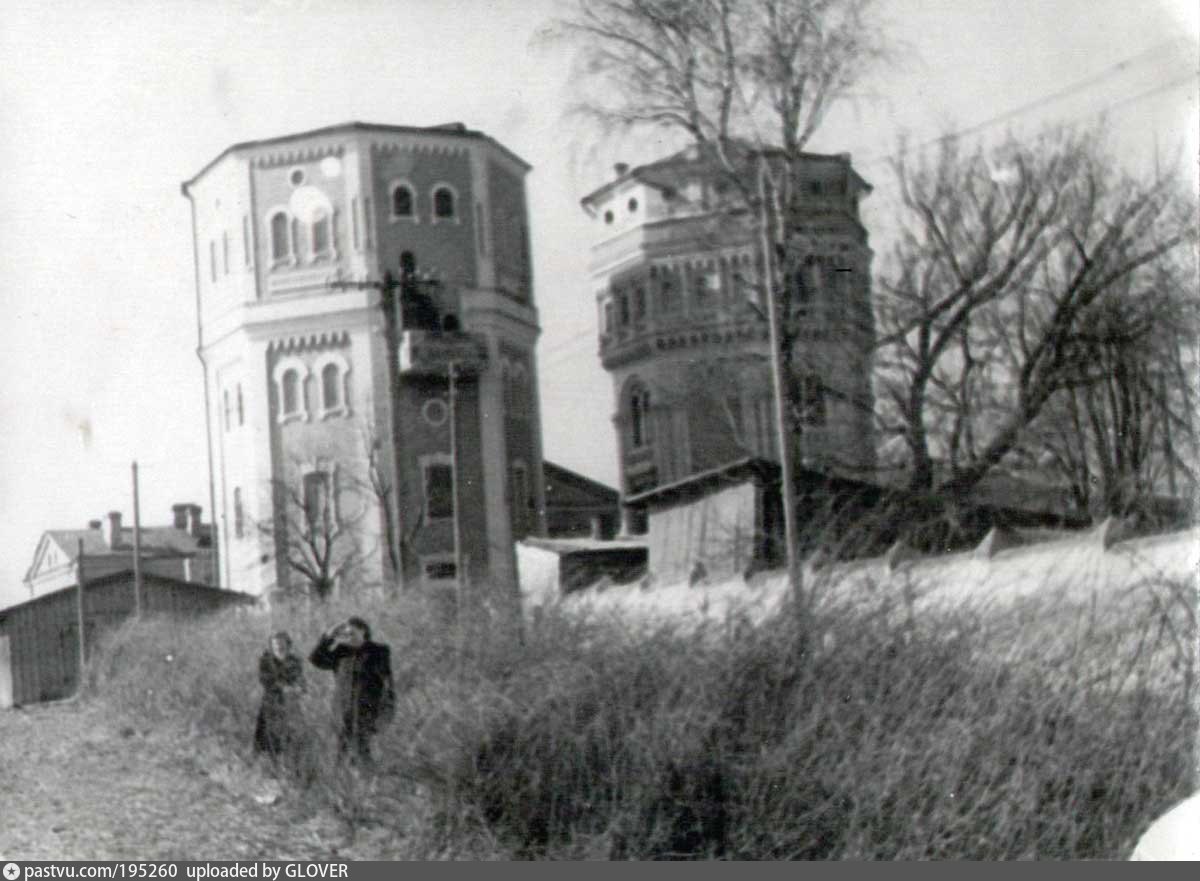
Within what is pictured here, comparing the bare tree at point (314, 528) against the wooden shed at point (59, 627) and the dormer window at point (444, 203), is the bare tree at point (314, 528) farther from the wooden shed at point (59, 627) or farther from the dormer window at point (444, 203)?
the wooden shed at point (59, 627)

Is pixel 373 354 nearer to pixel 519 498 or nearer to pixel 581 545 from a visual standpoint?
pixel 519 498

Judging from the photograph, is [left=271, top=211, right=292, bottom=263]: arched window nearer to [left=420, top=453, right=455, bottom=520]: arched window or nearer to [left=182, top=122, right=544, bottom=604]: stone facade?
[left=182, top=122, right=544, bottom=604]: stone facade

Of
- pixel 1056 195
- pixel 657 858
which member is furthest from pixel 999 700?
pixel 1056 195

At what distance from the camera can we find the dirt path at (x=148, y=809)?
5.71m

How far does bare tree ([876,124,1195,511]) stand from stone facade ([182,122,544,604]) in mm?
2066

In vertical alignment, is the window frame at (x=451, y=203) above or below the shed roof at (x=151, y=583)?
above

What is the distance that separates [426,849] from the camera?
6.33 m

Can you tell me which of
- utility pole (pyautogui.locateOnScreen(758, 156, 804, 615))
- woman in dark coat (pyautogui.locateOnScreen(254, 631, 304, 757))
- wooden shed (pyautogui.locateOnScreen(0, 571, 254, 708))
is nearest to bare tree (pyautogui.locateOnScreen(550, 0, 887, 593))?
utility pole (pyautogui.locateOnScreen(758, 156, 804, 615))

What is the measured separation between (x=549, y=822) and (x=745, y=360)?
2.73 metres

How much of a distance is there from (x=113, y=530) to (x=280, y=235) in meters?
1.70

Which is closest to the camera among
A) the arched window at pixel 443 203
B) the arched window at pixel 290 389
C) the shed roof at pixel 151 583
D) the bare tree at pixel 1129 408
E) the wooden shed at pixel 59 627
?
the bare tree at pixel 1129 408

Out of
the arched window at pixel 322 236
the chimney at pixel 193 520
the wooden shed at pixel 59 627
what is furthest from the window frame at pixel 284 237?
the wooden shed at pixel 59 627

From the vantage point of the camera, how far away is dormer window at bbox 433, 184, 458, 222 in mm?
7777

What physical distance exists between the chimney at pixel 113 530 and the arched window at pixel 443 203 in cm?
219
